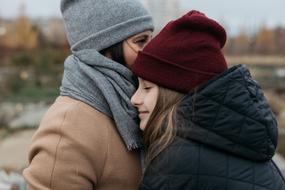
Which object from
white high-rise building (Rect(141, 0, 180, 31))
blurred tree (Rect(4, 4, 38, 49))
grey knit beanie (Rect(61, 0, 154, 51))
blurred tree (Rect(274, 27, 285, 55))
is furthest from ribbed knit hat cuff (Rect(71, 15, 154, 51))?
blurred tree (Rect(274, 27, 285, 55))

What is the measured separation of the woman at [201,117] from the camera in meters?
1.50

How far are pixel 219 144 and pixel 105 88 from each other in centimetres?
37

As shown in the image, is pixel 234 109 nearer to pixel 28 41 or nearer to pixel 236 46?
pixel 28 41

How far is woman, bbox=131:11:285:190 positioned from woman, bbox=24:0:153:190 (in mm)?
85

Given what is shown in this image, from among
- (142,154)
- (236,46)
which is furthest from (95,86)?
(236,46)

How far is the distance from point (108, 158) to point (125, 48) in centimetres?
35

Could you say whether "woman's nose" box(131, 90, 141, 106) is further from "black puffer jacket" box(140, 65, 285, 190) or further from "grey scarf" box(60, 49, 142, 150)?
"black puffer jacket" box(140, 65, 285, 190)

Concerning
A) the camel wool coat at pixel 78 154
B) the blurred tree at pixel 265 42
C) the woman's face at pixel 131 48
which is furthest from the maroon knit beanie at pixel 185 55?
the blurred tree at pixel 265 42

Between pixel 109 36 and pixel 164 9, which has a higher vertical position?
pixel 109 36

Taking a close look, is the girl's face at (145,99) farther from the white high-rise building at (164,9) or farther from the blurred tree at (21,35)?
the blurred tree at (21,35)

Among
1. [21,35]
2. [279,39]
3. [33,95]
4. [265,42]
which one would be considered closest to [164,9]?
[21,35]

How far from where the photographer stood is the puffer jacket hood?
59.6 inches

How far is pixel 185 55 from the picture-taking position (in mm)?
1586

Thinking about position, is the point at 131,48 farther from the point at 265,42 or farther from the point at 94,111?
the point at 265,42
